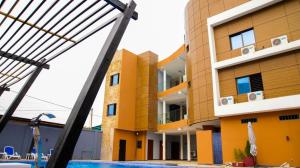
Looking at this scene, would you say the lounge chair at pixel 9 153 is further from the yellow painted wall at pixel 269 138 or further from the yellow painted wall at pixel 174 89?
the yellow painted wall at pixel 269 138

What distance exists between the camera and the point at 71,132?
2537 mm

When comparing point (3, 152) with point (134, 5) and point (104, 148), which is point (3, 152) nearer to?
point (104, 148)

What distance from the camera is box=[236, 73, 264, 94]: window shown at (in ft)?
46.0

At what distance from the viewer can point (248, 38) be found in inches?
591

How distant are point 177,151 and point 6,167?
2641 centimetres

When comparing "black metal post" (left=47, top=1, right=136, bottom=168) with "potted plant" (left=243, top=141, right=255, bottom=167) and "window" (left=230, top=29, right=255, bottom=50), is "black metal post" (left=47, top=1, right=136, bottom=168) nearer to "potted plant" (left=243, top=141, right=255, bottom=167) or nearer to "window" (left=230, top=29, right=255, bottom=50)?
"potted plant" (left=243, top=141, right=255, bottom=167)

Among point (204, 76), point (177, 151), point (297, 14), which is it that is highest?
point (297, 14)

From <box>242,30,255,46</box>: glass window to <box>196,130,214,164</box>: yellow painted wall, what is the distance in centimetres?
652

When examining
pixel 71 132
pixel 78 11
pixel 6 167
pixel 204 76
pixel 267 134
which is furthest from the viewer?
pixel 204 76

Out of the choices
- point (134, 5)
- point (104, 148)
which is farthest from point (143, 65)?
point (134, 5)

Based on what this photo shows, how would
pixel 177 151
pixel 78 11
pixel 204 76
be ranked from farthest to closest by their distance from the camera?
pixel 177 151, pixel 204 76, pixel 78 11

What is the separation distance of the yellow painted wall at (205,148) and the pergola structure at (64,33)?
13.6 metres

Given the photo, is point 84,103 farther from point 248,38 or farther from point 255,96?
point 248,38

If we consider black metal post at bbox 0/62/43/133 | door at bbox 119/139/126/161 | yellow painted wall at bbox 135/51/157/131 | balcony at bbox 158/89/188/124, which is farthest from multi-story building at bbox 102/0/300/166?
black metal post at bbox 0/62/43/133
